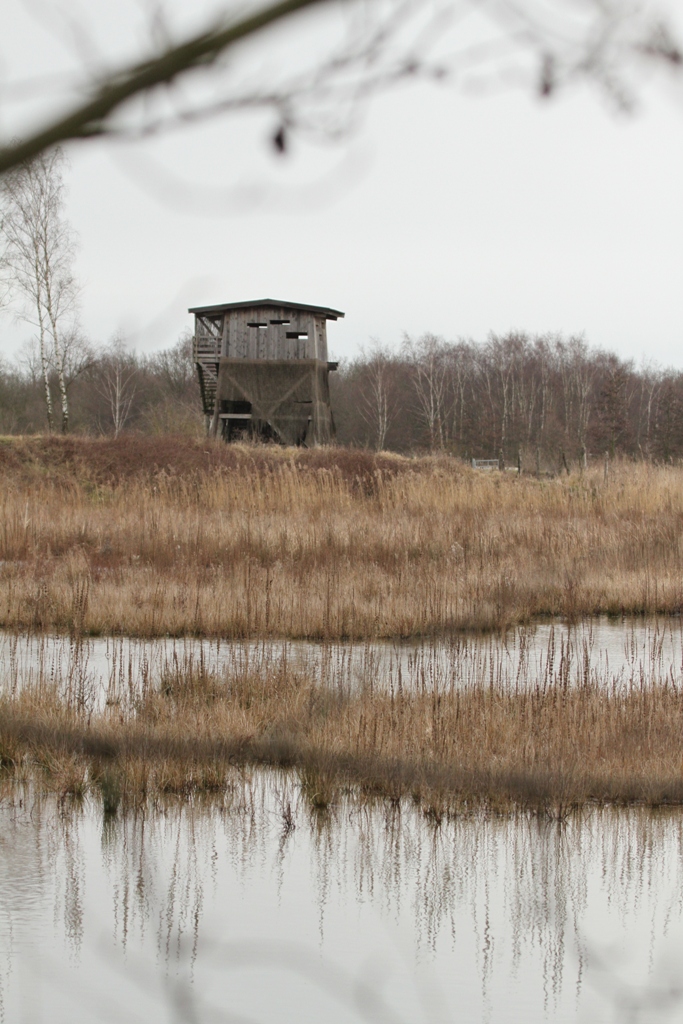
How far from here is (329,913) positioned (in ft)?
13.3

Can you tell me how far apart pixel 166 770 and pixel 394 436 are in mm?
55793

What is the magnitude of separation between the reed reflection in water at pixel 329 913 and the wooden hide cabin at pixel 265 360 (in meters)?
25.8

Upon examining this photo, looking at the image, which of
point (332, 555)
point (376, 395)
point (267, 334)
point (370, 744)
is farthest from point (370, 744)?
point (376, 395)

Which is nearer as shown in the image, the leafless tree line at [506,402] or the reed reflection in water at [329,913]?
the reed reflection in water at [329,913]

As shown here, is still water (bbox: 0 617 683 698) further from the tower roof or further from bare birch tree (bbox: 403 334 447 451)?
bare birch tree (bbox: 403 334 447 451)

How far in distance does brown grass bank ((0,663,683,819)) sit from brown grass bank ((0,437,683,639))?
86.8 inches

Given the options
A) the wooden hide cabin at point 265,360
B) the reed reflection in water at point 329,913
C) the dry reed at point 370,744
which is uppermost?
the wooden hide cabin at point 265,360

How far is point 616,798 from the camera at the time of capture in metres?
5.10

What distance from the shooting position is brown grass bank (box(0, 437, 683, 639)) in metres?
9.79

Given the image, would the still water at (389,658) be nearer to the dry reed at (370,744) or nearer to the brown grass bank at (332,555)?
the dry reed at (370,744)

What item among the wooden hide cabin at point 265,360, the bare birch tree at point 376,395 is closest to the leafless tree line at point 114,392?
the wooden hide cabin at point 265,360

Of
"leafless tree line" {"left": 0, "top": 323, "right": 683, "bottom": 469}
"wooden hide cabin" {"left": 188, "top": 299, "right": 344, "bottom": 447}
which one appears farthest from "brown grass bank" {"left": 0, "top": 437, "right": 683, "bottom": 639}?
"leafless tree line" {"left": 0, "top": 323, "right": 683, "bottom": 469}

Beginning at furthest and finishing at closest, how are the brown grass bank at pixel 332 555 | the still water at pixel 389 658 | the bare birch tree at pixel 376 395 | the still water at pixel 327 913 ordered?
the bare birch tree at pixel 376 395, the brown grass bank at pixel 332 555, the still water at pixel 389 658, the still water at pixel 327 913

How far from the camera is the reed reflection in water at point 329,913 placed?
335 centimetres
